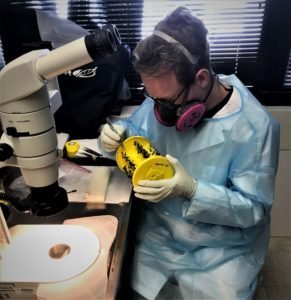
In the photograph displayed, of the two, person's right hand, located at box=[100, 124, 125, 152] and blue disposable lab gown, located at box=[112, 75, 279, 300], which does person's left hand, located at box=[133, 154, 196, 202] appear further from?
person's right hand, located at box=[100, 124, 125, 152]

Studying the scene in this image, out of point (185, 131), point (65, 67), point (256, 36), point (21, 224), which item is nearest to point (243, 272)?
point (185, 131)

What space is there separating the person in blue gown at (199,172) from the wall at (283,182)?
21.5 inches

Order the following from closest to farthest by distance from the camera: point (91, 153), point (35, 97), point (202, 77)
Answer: point (35, 97) → point (202, 77) → point (91, 153)

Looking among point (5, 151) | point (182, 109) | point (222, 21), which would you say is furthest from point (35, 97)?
point (222, 21)

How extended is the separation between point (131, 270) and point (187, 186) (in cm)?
40

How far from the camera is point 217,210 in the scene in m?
1.07

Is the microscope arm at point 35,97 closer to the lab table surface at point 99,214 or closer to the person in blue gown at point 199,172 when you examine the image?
the lab table surface at point 99,214

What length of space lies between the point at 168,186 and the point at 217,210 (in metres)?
0.18

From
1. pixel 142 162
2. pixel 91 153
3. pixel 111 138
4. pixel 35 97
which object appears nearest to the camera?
pixel 35 97

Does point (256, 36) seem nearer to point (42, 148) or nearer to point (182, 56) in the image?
point (182, 56)

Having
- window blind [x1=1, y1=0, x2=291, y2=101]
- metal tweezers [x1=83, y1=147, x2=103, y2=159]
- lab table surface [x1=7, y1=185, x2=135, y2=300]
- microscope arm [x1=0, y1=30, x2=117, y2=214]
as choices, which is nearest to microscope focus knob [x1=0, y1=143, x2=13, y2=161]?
microscope arm [x1=0, y1=30, x2=117, y2=214]

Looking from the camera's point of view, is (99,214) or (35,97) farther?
(99,214)

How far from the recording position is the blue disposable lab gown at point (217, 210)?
109cm

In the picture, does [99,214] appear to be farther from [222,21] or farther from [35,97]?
[222,21]
